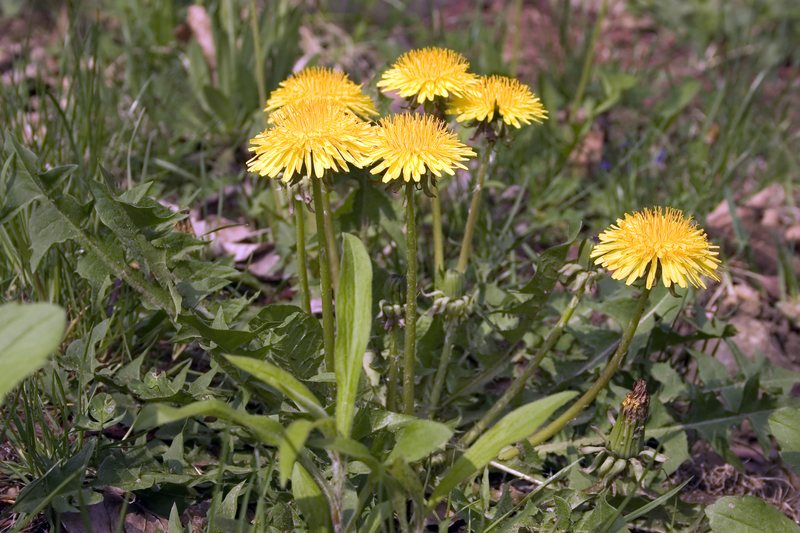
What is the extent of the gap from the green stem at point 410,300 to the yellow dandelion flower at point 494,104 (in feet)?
1.35

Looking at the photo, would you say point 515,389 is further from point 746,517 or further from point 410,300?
point 746,517

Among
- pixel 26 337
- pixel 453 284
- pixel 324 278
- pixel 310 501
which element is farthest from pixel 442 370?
pixel 26 337

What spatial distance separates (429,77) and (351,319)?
0.77m

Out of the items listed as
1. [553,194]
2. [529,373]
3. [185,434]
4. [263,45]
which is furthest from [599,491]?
[263,45]

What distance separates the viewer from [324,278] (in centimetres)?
170

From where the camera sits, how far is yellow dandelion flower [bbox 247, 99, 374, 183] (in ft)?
4.99

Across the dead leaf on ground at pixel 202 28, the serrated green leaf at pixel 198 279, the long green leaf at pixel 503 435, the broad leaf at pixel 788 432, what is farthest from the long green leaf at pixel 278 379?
the dead leaf on ground at pixel 202 28

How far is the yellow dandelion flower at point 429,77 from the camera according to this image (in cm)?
183

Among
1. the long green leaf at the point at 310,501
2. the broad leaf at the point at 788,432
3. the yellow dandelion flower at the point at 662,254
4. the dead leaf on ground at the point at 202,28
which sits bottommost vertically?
the broad leaf at the point at 788,432

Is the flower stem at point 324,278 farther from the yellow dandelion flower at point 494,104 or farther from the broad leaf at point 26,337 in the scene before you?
the broad leaf at point 26,337

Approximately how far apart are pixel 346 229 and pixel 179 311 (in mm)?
788

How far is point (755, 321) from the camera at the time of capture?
2.77m

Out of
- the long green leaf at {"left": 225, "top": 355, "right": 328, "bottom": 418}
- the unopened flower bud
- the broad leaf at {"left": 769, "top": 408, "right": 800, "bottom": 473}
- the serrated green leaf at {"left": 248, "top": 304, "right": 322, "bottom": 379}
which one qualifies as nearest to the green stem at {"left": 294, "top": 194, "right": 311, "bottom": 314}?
the serrated green leaf at {"left": 248, "top": 304, "right": 322, "bottom": 379}

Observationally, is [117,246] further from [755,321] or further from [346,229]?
[755,321]
